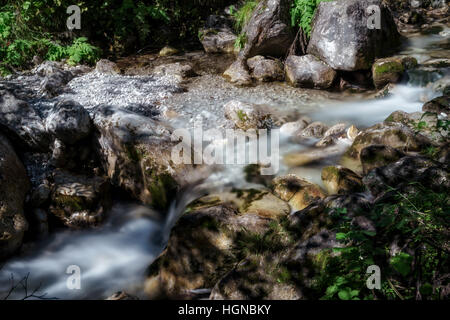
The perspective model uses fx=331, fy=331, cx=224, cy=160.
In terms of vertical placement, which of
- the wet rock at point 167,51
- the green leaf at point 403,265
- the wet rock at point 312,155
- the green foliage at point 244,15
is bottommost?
the wet rock at point 312,155

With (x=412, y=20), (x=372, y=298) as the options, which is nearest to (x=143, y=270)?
(x=372, y=298)

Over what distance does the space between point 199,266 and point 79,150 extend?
3235mm

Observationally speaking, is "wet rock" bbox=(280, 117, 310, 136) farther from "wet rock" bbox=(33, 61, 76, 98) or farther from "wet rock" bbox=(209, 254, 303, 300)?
"wet rock" bbox=(33, 61, 76, 98)

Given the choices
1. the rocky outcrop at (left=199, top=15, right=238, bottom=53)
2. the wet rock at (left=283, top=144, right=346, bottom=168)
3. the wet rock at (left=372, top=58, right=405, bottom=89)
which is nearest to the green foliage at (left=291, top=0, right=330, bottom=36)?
the wet rock at (left=372, top=58, right=405, bottom=89)

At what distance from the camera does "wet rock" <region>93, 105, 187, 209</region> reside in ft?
16.1

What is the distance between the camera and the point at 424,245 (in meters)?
2.04

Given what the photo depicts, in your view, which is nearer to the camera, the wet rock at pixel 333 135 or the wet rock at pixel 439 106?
the wet rock at pixel 439 106

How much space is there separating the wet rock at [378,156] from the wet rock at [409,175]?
2.05 feet

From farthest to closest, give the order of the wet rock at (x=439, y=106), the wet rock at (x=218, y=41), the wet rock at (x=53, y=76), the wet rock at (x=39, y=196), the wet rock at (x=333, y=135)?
the wet rock at (x=218, y=41)
the wet rock at (x=53, y=76)
the wet rock at (x=333, y=135)
the wet rock at (x=439, y=106)
the wet rock at (x=39, y=196)

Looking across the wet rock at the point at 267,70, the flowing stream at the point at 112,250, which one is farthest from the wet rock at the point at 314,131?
the wet rock at the point at 267,70

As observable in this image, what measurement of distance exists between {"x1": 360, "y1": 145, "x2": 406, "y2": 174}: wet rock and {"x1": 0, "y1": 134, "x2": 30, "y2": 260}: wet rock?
4551 mm

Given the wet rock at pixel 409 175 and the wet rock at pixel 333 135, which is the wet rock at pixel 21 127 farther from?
the wet rock at pixel 409 175

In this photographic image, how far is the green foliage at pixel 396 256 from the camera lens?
188 cm

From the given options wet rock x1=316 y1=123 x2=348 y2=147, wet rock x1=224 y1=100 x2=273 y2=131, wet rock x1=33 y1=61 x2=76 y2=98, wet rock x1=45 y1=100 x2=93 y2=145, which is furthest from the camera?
wet rock x1=33 y1=61 x2=76 y2=98
